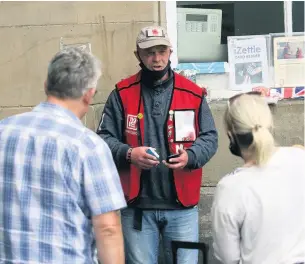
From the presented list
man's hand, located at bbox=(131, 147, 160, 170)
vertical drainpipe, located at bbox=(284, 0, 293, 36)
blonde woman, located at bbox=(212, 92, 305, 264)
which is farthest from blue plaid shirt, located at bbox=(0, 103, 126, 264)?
vertical drainpipe, located at bbox=(284, 0, 293, 36)

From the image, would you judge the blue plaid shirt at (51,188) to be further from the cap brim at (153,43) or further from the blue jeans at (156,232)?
the cap brim at (153,43)

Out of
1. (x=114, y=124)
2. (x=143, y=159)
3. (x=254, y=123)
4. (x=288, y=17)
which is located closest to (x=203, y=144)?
(x=143, y=159)

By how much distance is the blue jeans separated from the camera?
12.3 ft

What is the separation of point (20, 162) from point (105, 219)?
0.43 m

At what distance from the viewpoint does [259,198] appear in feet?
8.51

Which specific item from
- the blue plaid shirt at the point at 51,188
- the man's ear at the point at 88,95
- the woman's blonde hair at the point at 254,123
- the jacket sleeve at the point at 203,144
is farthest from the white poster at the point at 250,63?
the blue plaid shirt at the point at 51,188

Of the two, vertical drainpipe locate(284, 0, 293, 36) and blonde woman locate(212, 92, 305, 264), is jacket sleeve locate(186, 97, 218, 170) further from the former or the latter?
vertical drainpipe locate(284, 0, 293, 36)

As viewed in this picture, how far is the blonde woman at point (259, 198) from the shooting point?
2605 mm

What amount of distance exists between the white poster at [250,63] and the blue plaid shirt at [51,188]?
2.58 m

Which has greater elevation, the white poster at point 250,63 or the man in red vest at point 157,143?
the white poster at point 250,63

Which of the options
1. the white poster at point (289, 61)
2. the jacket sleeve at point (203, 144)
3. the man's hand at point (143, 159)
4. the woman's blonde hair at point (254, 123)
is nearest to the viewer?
the woman's blonde hair at point (254, 123)

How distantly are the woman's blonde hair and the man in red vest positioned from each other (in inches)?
38.5

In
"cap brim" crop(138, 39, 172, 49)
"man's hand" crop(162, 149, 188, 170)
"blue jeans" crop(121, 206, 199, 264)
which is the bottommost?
"blue jeans" crop(121, 206, 199, 264)

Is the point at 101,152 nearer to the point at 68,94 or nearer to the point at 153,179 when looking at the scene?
the point at 68,94
